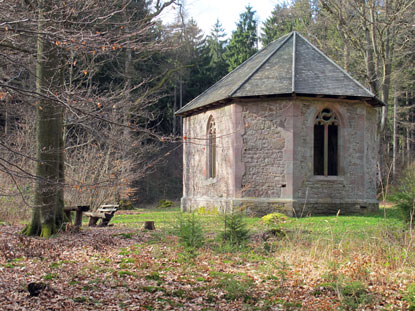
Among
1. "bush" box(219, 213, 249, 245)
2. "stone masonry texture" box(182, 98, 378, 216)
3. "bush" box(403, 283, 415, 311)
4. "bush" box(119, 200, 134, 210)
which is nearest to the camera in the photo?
"bush" box(403, 283, 415, 311)

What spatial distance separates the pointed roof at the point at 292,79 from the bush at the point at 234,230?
723cm

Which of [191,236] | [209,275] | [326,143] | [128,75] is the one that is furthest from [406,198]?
[128,75]

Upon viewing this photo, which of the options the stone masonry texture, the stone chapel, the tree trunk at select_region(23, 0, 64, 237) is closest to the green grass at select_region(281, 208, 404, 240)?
the stone masonry texture

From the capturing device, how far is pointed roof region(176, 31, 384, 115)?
14789mm

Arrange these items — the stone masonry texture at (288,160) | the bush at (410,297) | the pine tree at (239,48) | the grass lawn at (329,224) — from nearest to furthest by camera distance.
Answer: the bush at (410,297), the grass lawn at (329,224), the stone masonry texture at (288,160), the pine tree at (239,48)

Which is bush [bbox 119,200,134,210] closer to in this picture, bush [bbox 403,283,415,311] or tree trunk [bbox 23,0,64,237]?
tree trunk [bbox 23,0,64,237]

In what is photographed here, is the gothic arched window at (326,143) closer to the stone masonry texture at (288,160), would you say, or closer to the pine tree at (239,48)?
the stone masonry texture at (288,160)

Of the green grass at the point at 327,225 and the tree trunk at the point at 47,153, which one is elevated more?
the tree trunk at the point at 47,153

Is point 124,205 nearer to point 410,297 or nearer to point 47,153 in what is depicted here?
point 47,153

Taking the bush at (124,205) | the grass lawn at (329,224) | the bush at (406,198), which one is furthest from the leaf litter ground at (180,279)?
the bush at (124,205)

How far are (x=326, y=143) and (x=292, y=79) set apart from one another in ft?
8.24

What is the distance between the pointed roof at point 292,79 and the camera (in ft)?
48.5

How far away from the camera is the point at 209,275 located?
6.53m

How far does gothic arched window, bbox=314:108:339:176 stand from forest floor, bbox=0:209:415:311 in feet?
24.4
